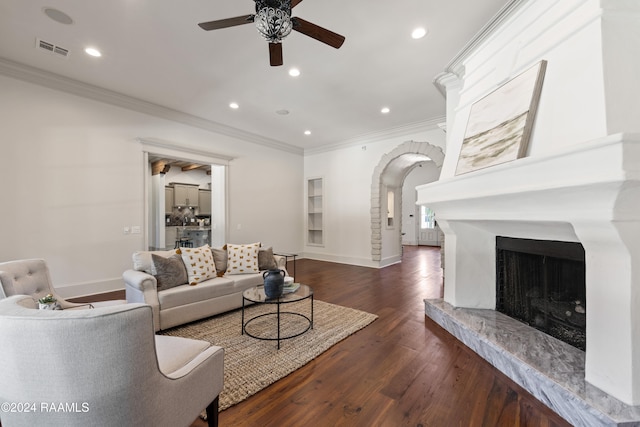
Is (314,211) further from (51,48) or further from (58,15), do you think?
(58,15)

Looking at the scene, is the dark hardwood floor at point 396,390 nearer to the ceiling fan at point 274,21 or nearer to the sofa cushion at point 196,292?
the sofa cushion at point 196,292

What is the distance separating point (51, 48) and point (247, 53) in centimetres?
231

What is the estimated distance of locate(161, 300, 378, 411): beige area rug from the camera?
201 centimetres

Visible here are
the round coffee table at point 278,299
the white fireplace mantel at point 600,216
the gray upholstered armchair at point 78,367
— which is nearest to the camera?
the gray upholstered armchair at point 78,367

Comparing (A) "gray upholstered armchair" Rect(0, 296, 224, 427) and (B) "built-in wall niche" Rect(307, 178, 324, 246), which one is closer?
(A) "gray upholstered armchair" Rect(0, 296, 224, 427)

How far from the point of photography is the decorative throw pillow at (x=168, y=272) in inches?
117

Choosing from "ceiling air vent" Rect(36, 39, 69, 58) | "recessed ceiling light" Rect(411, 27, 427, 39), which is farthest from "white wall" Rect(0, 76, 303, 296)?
"recessed ceiling light" Rect(411, 27, 427, 39)

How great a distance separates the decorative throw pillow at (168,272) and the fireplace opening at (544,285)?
3603 millimetres

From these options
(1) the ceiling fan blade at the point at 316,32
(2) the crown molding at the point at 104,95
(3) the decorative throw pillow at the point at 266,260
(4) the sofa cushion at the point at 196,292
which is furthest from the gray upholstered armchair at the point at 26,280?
(2) the crown molding at the point at 104,95

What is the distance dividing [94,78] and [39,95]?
2.39ft

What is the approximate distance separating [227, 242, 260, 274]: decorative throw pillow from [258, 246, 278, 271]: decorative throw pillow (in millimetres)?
130

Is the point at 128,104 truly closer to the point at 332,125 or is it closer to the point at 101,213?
the point at 101,213

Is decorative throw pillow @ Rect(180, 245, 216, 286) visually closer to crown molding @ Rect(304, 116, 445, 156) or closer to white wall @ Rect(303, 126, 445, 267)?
white wall @ Rect(303, 126, 445, 267)

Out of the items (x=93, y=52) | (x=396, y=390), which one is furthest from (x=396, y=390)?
(x=93, y=52)
